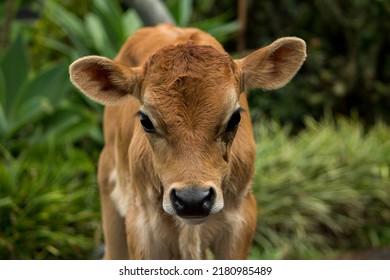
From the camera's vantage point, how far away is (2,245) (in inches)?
321

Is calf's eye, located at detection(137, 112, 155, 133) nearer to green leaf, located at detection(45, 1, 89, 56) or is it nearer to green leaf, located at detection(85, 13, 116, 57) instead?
green leaf, located at detection(85, 13, 116, 57)

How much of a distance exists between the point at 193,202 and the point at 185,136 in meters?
0.38

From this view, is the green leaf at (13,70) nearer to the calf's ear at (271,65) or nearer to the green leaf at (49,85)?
the green leaf at (49,85)

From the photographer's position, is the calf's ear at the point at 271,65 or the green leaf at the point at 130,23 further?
the green leaf at the point at 130,23

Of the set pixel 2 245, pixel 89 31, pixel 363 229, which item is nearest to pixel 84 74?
pixel 2 245

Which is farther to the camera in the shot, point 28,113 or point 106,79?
point 28,113

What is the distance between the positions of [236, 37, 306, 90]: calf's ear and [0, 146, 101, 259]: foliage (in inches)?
145

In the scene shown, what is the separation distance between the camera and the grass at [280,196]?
335 inches

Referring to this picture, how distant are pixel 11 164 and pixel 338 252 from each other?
3650 mm

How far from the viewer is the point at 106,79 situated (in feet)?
17.1

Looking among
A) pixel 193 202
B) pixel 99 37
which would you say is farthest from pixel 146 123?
pixel 99 37

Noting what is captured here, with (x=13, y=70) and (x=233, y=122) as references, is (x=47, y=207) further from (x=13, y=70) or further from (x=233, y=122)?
(x=233, y=122)

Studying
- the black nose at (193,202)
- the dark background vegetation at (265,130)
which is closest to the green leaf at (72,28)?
the dark background vegetation at (265,130)

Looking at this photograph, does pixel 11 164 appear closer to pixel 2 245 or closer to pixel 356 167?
pixel 2 245
